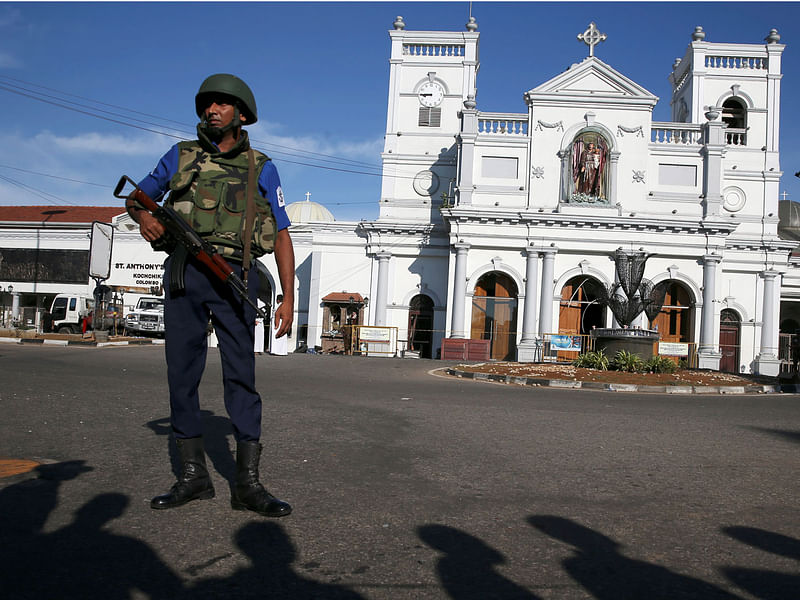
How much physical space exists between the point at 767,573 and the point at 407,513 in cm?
157

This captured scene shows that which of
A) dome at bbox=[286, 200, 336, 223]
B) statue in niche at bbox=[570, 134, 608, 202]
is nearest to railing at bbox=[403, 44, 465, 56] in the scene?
statue in niche at bbox=[570, 134, 608, 202]

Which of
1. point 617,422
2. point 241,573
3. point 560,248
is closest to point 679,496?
point 241,573

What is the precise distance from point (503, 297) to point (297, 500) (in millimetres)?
31515

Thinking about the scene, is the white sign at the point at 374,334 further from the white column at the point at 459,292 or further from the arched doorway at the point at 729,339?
the arched doorway at the point at 729,339

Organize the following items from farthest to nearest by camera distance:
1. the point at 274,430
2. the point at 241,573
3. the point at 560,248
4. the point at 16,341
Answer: the point at 560,248 → the point at 16,341 → the point at 274,430 → the point at 241,573

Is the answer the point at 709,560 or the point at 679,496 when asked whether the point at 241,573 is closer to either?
the point at 709,560

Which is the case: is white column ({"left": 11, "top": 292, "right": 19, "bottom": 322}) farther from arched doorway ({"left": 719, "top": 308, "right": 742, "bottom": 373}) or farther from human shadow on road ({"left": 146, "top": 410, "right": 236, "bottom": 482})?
human shadow on road ({"left": 146, "top": 410, "right": 236, "bottom": 482})

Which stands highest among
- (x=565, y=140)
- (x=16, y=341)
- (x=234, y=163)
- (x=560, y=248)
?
(x=565, y=140)

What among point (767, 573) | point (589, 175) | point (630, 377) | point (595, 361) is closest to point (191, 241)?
point (767, 573)

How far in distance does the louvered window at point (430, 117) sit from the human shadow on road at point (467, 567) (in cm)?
3623

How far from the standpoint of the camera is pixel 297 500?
3.71m

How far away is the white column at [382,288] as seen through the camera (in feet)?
118

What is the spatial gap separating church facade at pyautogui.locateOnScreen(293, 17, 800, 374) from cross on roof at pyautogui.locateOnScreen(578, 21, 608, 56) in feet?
0.68

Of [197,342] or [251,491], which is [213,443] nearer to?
[197,342]
